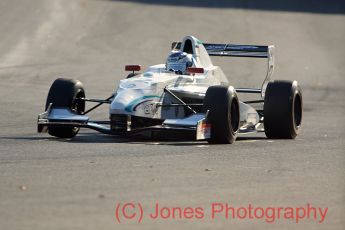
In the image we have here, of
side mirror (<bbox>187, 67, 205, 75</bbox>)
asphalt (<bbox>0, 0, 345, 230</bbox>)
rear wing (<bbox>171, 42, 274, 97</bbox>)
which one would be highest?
rear wing (<bbox>171, 42, 274, 97</bbox>)

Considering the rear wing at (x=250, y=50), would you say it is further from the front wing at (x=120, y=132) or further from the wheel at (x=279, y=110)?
the front wing at (x=120, y=132)

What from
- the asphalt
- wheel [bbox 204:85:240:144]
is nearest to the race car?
wheel [bbox 204:85:240:144]

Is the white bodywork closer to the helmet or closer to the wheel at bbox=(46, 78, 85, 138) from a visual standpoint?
the helmet

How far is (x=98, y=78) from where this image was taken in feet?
86.3

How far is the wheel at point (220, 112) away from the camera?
49.0 ft

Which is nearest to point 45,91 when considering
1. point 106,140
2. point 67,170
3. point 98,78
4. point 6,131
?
point 98,78

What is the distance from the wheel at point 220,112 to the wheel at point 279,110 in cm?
131

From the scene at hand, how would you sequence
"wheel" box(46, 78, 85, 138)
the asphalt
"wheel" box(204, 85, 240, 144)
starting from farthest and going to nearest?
1. "wheel" box(46, 78, 85, 138)
2. "wheel" box(204, 85, 240, 144)
3. the asphalt

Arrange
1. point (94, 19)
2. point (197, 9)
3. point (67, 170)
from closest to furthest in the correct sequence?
point (67, 170)
point (94, 19)
point (197, 9)

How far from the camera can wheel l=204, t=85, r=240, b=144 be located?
14.9m

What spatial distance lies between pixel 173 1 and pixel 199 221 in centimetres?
2805

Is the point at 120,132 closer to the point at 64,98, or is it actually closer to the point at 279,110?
the point at 64,98

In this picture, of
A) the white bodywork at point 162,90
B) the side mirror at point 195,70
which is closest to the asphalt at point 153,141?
the white bodywork at point 162,90

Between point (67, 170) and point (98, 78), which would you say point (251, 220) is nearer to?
point (67, 170)
